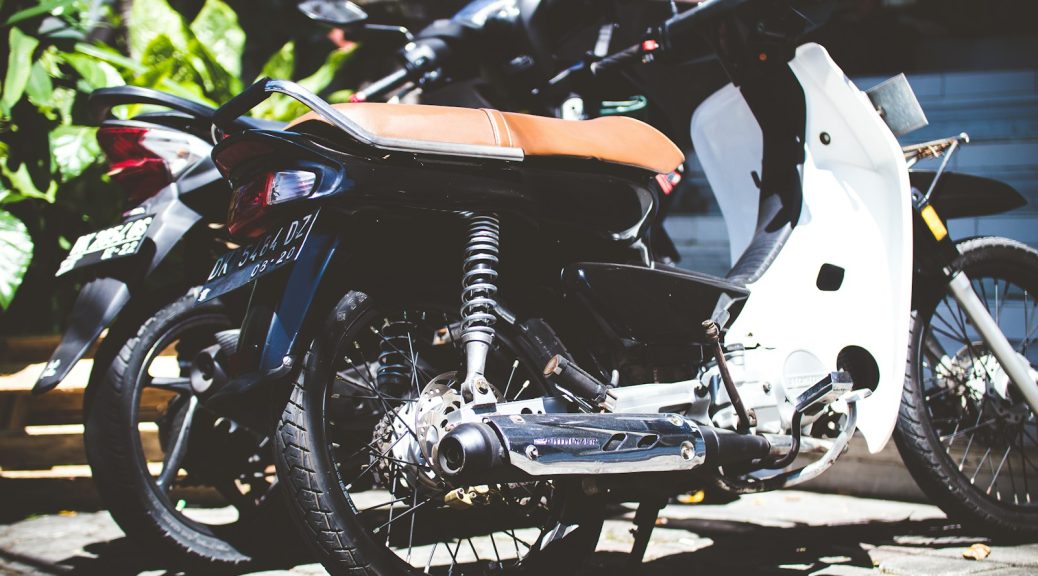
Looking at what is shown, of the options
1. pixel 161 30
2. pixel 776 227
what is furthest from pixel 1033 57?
pixel 161 30

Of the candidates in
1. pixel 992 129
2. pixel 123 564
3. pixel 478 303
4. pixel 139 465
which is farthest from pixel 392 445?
pixel 992 129

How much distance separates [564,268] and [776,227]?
984 millimetres

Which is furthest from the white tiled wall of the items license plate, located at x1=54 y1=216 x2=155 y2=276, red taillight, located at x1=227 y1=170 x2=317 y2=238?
red taillight, located at x1=227 y1=170 x2=317 y2=238

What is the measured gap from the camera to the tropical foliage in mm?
3848

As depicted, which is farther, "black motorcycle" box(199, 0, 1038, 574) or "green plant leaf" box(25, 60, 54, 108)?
"green plant leaf" box(25, 60, 54, 108)

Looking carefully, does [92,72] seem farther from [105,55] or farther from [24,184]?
[24,184]

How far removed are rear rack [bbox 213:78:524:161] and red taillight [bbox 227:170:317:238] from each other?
0.15m

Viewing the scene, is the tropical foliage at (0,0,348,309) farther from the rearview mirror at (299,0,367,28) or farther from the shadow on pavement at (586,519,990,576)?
the shadow on pavement at (586,519,990,576)

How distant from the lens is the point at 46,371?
2.65 metres

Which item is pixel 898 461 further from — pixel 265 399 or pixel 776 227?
pixel 265 399

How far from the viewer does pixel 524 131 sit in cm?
225

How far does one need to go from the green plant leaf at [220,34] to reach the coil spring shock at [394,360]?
3.53 meters

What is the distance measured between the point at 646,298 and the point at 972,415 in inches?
62.4

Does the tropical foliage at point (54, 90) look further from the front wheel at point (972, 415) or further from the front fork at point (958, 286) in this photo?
the front wheel at point (972, 415)
